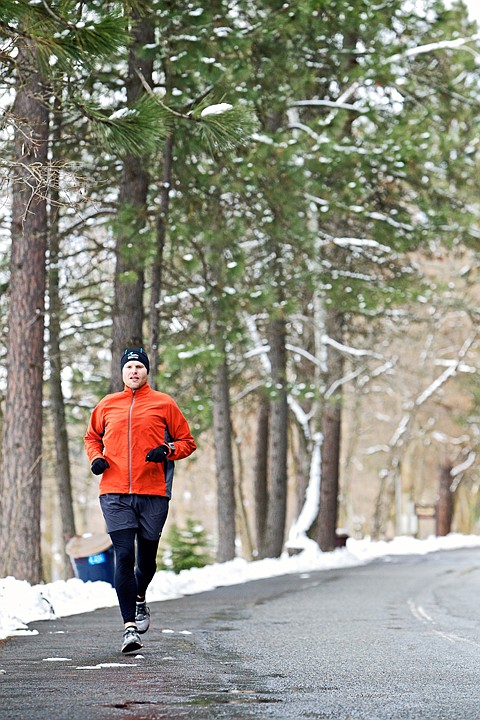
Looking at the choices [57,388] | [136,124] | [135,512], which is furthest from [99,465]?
[57,388]

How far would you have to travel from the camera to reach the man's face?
8.62 m

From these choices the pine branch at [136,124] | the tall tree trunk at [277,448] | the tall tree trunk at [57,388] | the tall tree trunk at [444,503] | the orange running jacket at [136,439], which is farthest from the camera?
the tall tree trunk at [444,503]

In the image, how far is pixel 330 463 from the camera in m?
29.2

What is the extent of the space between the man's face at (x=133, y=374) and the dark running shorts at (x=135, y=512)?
2.62ft

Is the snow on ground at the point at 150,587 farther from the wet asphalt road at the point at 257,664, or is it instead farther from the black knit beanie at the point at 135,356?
the black knit beanie at the point at 135,356

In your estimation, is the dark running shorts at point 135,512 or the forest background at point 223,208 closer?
the dark running shorts at point 135,512

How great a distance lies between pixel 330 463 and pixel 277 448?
239 centimetres

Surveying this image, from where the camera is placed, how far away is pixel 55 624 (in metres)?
10.5

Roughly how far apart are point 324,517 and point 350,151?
409 inches

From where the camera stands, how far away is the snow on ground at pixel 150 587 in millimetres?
10703

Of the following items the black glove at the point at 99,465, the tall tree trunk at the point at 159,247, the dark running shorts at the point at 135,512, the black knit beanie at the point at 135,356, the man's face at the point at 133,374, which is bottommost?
the dark running shorts at the point at 135,512

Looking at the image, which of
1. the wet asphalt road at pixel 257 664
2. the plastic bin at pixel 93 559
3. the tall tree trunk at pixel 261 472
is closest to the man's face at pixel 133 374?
the wet asphalt road at pixel 257 664

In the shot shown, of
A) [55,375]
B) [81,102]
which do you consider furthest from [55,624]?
[55,375]

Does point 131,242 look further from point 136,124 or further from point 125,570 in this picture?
point 125,570
